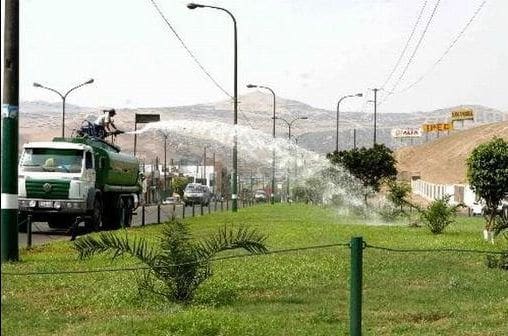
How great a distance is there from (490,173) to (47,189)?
42.2ft

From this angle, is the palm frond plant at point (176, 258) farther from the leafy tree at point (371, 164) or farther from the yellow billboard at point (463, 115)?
the yellow billboard at point (463, 115)

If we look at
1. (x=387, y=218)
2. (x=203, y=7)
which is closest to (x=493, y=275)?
(x=387, y=218)

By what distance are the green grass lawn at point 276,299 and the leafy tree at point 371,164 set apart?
117ft

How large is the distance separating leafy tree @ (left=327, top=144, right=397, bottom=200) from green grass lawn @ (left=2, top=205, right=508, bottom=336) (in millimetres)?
35522

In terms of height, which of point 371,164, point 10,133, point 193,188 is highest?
point 10,133

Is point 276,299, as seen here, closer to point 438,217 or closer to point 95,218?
point 438,217

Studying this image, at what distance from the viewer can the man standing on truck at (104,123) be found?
31.0 meters

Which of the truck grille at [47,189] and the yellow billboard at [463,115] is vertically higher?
the yellow billboard at [463,115]

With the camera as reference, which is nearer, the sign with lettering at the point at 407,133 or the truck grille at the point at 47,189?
the truck grille at the point at 47,189

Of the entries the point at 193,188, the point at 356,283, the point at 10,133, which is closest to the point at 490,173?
the point at 10,133

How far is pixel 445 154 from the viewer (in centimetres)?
16250

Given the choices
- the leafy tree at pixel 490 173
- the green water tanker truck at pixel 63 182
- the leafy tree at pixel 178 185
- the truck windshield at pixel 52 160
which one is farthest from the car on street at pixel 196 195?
the leafy tree at pixel 178 185

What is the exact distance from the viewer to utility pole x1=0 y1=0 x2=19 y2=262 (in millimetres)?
15383

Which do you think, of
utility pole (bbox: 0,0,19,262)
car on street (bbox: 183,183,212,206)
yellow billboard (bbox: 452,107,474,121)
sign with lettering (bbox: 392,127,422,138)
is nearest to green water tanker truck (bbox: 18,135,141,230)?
utility pole (bbox: 0,0,19,262)
